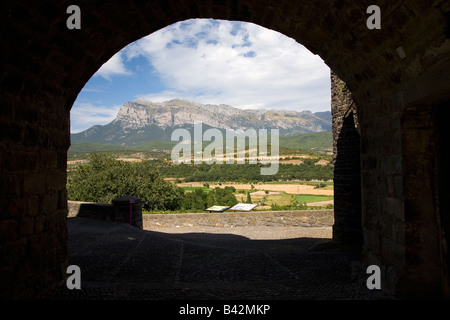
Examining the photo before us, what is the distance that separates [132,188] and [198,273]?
25432mm

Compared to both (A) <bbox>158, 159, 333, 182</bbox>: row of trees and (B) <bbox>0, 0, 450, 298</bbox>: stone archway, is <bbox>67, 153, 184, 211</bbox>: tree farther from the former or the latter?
(A) <bbox>158, 159, 333, 182</bbox>: row of trees

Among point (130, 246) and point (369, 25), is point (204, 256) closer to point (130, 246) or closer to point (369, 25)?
point (130, 246)

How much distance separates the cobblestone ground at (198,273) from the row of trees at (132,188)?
69.6 feet

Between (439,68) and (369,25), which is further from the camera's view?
(369,25)

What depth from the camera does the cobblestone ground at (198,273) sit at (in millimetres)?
4121

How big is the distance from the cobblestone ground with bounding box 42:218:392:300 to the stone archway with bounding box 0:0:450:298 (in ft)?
2.39

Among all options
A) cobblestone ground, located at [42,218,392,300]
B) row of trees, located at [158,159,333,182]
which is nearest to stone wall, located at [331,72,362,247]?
cobblestone ground, located at [42,218,392,300]

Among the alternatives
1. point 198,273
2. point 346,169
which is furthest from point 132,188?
point 198,273

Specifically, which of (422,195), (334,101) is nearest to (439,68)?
(422,195)

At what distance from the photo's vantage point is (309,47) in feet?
15.1

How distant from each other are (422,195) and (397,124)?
876 mm

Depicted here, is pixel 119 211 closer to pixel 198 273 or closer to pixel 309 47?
pixel 198 273

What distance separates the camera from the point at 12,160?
347 centimetres
